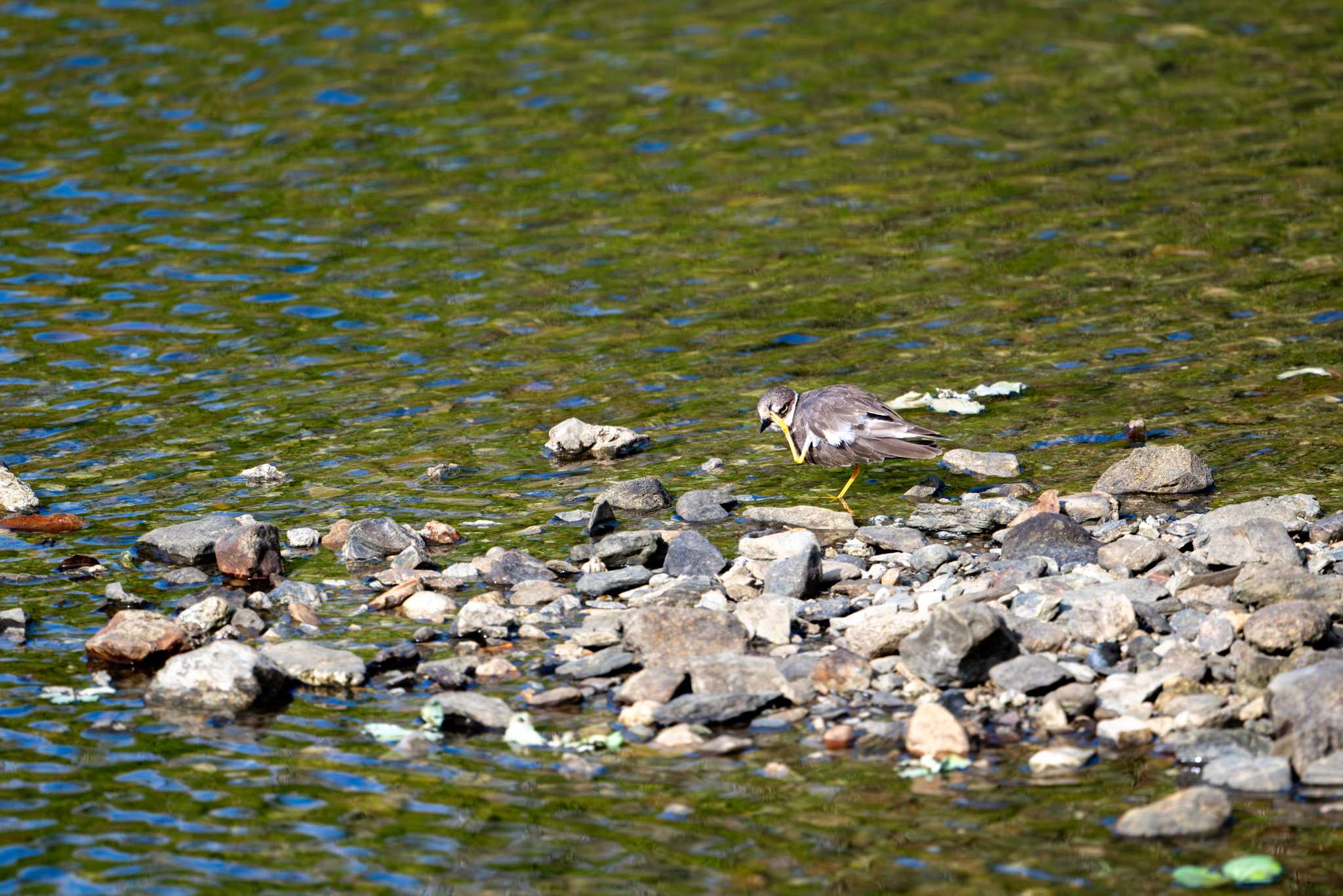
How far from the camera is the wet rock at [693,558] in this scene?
991 centimetres

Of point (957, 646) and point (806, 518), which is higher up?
point (957, 646)

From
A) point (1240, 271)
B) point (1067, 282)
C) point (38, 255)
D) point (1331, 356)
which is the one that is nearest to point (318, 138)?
point (38, 255)

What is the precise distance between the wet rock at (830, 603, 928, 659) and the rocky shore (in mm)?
13

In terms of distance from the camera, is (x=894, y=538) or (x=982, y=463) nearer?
(x=894, y=538)

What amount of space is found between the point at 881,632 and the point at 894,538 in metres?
1.73

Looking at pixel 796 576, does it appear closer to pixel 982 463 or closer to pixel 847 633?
pixel 847 633

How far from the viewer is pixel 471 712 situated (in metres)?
8.02

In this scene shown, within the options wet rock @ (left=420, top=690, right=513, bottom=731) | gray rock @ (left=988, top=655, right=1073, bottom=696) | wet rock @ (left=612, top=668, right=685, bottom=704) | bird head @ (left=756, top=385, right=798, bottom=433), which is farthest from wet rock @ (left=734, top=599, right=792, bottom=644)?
bird head @ (left=756, top=385, right=798, bottom=433)

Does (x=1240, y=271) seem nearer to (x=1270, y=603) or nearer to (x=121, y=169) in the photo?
(x=1270, y=603)

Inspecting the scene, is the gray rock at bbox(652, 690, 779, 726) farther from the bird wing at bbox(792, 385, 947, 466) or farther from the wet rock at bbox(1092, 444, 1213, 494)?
the wet rock at bbox(1092, 444, 1213, 494)

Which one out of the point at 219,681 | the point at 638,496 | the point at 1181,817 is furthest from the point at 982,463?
the point at 219,681

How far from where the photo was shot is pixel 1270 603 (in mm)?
8508

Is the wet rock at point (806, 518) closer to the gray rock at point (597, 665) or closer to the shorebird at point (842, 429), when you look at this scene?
the shorebird at point (842, 429)

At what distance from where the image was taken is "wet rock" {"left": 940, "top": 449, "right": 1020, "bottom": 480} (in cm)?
1159
